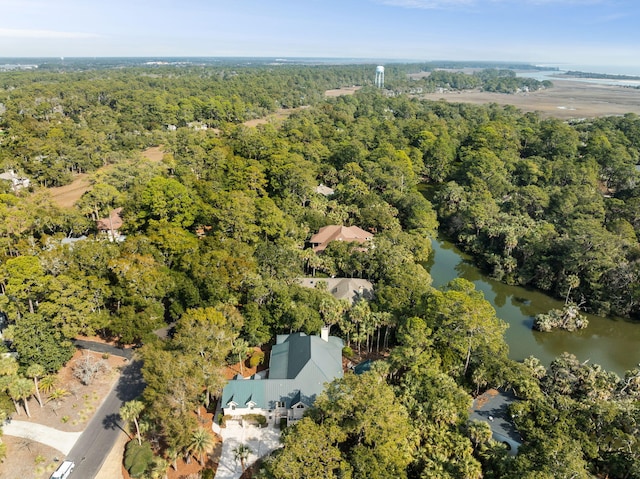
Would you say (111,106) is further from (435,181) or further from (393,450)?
(393,450)

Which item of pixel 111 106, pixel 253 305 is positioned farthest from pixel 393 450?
pixel 111 106

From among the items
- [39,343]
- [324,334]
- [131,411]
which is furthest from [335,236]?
[39,343]

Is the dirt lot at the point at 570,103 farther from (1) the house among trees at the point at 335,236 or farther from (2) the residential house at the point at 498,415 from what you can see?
(2) the residential house at the point at 498,415

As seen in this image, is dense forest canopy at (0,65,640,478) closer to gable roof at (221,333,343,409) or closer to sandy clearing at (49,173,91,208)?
gable roof at (221,333,343,409)

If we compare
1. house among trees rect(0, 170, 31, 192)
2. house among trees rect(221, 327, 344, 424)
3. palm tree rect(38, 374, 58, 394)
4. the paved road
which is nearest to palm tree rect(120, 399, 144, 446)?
the paved road

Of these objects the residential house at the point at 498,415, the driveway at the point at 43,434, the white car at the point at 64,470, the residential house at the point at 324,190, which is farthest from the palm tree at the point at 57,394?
the residential house at the point at 324,190
